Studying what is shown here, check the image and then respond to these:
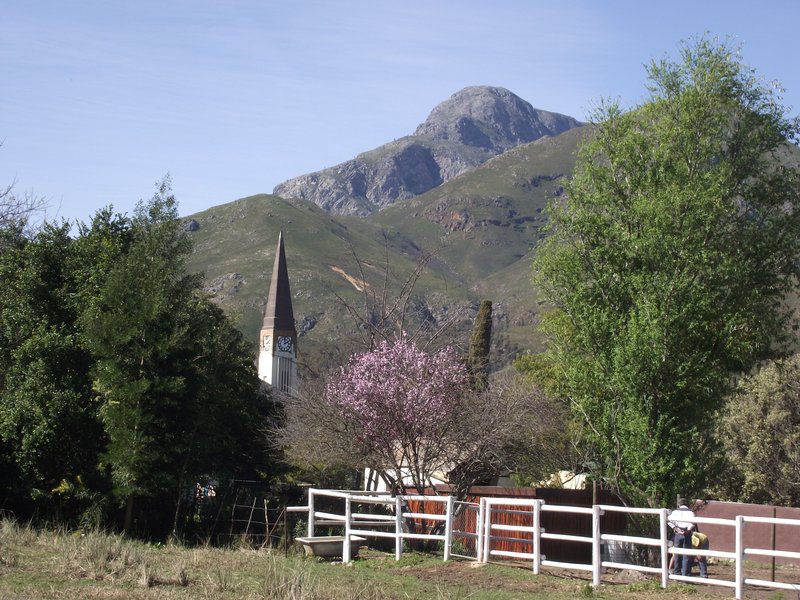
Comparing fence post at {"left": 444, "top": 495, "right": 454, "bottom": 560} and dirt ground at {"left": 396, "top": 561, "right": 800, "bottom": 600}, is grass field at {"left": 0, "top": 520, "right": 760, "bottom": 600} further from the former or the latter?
fence post at {"left": 444, "top": 495, "right": 454, "bottom": 560}

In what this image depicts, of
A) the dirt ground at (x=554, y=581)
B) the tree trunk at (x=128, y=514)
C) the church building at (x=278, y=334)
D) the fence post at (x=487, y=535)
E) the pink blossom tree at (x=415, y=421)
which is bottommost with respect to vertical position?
the tree trunk at (x=128, y=514)

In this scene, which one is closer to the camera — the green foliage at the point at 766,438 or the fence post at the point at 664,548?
the fence post at the point at 664,548

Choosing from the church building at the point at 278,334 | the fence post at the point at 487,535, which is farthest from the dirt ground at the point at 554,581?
the church building at the point at 278,334

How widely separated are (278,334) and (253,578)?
269ft

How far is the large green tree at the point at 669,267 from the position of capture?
72.2ft

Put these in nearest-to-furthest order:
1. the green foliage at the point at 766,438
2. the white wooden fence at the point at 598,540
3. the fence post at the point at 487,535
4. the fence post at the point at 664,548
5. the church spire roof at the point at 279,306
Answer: the white wooden fence at the point at 598,540, the fence post at the point at 664,548, the fence post at the point at 487,535, the green foliage at the point at 766,438, the church spire roof at the point at 279,306

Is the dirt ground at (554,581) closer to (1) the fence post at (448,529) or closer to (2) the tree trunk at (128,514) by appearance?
(1) the fence post at (448,529)

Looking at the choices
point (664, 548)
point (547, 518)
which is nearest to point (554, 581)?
point (664, 548)

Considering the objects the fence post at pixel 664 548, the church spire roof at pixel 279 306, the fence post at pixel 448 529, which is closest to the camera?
the fence post at pixel 664 548

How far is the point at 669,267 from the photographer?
75.4 feet

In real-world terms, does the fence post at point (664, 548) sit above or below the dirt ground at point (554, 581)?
above

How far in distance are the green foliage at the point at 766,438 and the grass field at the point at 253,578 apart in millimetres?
26048

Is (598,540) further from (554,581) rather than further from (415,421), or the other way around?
(415,421)

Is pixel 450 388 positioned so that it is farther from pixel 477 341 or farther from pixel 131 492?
pixel 477 341
